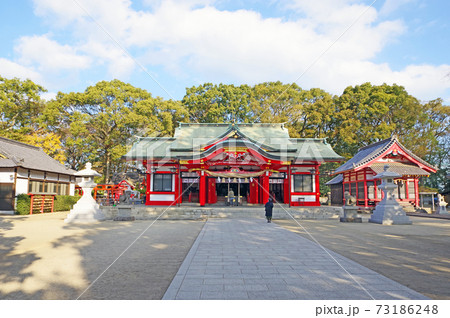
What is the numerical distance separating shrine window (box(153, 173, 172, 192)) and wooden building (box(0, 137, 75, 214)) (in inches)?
315

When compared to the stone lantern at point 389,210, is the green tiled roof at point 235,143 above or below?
above

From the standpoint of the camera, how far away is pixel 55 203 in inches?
861

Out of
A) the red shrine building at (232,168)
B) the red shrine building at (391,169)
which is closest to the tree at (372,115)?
the red shrine building at (391,169)

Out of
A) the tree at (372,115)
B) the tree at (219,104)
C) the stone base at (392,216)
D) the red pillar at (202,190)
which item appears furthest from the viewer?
the tree at (219,104)

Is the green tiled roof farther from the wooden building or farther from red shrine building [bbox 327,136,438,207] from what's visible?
the wooden building

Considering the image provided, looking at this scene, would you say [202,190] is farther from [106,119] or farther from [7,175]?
[106,119]

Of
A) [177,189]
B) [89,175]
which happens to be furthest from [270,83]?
[89,175]

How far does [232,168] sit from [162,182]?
6081 millimetres

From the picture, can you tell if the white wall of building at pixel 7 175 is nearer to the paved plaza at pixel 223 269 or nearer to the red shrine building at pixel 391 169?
the paved plaza at pixel 223 269

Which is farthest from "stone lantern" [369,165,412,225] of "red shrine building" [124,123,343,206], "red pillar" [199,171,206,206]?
"red pillar" [199,171,206,206]

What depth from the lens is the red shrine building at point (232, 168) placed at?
19220 millimetres

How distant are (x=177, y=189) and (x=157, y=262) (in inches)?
609

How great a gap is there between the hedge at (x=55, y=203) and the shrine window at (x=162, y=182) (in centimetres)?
844

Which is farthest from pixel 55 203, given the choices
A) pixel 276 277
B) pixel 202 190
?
pixel 276 277
